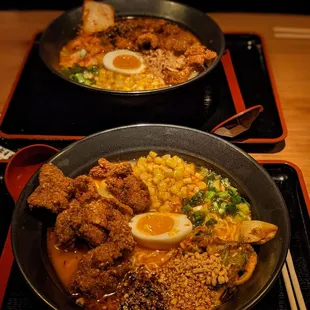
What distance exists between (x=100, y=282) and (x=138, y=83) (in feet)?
5.48

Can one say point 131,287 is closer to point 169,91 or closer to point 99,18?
point 169,91

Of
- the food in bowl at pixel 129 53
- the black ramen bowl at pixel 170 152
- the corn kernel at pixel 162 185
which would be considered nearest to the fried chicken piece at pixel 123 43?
the food in bowl at pixel 129 53

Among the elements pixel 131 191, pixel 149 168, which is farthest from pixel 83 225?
pixel 149 168

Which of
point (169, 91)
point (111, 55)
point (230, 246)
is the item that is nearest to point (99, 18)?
point (111, 55)

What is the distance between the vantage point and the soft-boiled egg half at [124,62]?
3.20 meters

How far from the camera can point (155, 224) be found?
208cm

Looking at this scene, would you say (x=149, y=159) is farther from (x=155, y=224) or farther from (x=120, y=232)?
(x=120, y=232)

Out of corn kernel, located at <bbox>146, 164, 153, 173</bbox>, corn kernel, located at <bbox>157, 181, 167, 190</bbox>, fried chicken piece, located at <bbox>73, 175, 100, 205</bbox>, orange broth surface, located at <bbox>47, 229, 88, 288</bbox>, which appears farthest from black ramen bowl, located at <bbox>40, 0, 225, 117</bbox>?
orange broth surface, located at <bbox>47, 229, 88, 288</bbox>

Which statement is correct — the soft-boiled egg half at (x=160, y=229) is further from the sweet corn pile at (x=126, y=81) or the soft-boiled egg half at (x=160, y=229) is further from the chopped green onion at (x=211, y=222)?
the sweet corn pile at (x=126, y=81)

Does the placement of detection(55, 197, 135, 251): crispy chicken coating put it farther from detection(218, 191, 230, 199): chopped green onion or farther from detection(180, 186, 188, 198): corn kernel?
detection(218, 191, 230, 199): chopped green onion

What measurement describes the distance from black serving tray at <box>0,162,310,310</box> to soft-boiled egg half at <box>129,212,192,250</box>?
49 centimetres

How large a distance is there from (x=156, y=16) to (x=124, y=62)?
0.69 m

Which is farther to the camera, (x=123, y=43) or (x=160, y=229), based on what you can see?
(x=123, y=43)

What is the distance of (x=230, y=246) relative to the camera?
74.4 inches
